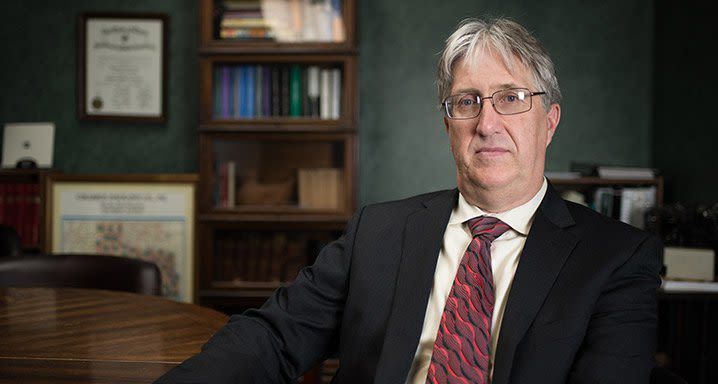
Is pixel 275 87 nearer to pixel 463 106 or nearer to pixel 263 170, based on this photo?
pixel 263 170

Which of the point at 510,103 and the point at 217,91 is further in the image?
the point at 217,91

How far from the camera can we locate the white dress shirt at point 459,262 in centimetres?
145

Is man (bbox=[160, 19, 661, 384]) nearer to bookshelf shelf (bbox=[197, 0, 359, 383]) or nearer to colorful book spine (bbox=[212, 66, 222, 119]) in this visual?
bookshelf shelf (bbox=[197, 0, 359, 383])

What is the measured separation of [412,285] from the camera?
58.8 inches

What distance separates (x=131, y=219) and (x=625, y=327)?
2.99m

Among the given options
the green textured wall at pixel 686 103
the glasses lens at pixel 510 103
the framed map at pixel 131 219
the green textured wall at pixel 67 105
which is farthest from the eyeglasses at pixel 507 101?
the green textured wall at pixel 67 105

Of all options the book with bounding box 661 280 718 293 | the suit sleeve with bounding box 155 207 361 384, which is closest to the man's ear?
the suit sleeve with bounding box 155 207 361 384

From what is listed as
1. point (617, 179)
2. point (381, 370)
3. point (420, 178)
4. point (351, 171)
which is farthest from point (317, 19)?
point (381, 370)

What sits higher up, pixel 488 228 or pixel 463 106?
pixel 463 106

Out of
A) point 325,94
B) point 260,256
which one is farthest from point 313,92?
point 260,256

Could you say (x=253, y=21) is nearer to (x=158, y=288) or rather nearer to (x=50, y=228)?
(x=50, y=228)

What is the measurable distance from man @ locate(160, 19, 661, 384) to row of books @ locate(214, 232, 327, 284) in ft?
6.77

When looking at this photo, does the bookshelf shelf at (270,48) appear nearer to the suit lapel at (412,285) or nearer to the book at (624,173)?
the book at (624,173)

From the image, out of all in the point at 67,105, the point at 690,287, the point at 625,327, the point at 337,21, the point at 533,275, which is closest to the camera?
the point at 625,327
